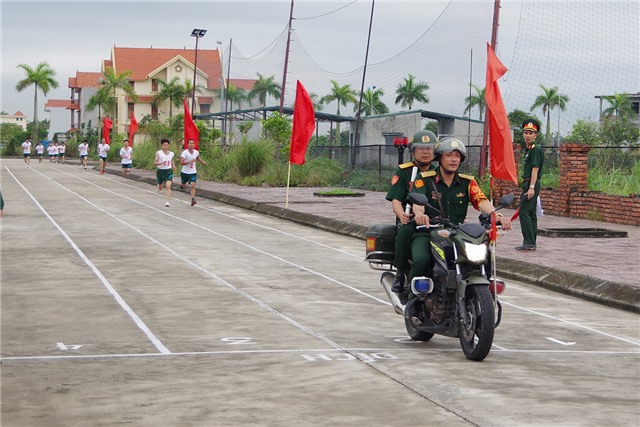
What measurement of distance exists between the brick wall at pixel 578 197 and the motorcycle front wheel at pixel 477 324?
15.1 m

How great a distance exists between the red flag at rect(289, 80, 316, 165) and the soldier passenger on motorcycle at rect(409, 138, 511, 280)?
19379 mm

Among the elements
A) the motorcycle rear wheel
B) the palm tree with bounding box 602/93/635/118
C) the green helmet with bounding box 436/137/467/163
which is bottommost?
the motorcycle rear wheel

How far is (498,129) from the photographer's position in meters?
17.6

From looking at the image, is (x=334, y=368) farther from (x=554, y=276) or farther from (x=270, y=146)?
(x=270, y=146)

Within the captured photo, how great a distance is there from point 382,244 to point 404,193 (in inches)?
19.6

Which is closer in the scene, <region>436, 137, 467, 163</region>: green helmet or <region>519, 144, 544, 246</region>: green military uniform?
<region>436, 137, 467, 163</region>: green helmet

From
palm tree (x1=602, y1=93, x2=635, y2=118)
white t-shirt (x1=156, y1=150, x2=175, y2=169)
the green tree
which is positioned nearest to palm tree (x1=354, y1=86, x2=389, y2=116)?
palm tree (x1=602, y1=93, x2=635, y2=118)

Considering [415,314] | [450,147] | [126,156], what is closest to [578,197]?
[450,147]

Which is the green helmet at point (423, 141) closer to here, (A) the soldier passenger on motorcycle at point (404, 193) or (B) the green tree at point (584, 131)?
(A) the soldier passenger on motorcycle at point (404, 193)

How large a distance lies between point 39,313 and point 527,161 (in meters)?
8.60

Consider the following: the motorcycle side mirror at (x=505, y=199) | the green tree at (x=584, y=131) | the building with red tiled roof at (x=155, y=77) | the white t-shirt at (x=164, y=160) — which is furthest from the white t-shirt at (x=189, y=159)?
the building with red tiled roof at (x=155, y=77)

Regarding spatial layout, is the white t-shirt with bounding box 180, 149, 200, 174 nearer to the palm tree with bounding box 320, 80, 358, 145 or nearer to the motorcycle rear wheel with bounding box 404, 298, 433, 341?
the motorcycle rear wheel with bounding box 404, 298, 433, 341

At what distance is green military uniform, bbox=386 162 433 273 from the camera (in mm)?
9516

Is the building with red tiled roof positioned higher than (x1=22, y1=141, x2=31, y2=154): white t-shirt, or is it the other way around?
the building with red tiled roof
